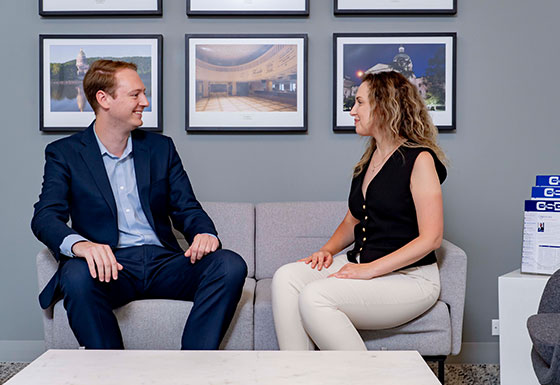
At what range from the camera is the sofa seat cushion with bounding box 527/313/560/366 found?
1.55 meters

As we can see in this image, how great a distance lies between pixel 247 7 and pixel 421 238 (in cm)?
151

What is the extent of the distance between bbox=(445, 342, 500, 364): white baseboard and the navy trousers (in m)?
1.42

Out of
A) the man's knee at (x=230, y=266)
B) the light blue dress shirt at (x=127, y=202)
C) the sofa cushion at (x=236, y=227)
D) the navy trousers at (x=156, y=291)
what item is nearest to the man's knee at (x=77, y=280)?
the navy trousers at (x=156, y=291)

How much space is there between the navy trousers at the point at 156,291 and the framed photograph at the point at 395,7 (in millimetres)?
1452

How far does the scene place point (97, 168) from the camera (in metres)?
2.47

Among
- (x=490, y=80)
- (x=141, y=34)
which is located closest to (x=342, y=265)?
(x=490, y=80)

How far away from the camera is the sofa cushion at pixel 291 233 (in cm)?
286

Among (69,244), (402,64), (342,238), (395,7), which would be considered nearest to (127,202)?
(69,244)

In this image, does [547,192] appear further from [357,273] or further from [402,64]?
[402,64]

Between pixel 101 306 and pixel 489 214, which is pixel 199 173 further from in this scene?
pixel 489 214

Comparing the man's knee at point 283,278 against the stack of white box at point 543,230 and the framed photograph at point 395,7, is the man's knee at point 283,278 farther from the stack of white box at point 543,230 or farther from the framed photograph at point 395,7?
the framed photograph at point 395,7

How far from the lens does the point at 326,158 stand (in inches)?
124

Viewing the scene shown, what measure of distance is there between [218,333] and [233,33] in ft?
5.21

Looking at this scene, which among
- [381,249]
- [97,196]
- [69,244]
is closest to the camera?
[69,244]
